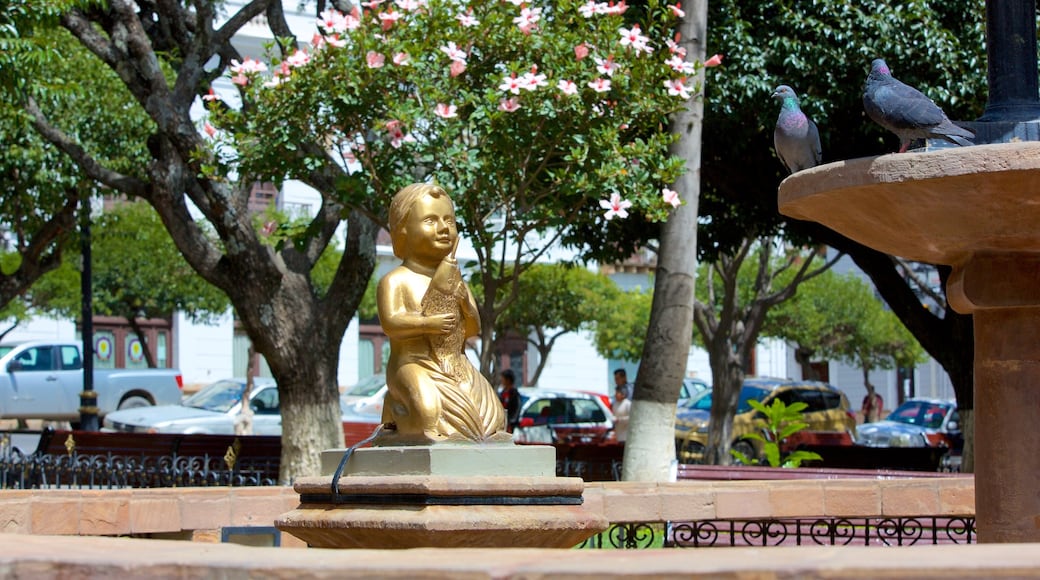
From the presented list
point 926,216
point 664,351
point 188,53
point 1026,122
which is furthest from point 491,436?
point 188,53

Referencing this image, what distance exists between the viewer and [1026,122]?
5652 millimetres

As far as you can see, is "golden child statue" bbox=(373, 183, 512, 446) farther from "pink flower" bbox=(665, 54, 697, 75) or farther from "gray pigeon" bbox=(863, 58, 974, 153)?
"pink flower" bbox=(665, 54, 697, 75)

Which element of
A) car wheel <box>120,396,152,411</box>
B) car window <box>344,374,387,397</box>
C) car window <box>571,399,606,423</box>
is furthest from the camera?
car wheel <box>120,396,152,411</box>

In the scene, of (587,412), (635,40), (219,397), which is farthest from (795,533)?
(219,397)

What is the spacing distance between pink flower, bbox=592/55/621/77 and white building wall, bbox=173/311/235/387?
26933 mm

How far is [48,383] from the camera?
87.4ft

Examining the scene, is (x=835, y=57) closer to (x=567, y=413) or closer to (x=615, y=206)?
(x=615, y=206)

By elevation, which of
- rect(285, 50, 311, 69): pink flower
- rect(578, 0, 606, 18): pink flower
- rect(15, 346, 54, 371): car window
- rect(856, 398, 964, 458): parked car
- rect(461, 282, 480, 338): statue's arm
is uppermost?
rect(578, 0, 606, 18): pink flower

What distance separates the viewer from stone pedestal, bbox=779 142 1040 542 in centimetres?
503

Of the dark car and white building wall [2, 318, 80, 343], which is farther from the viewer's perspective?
white building wall [2, 318, 80, 343]

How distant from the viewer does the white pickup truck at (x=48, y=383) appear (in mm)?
26422

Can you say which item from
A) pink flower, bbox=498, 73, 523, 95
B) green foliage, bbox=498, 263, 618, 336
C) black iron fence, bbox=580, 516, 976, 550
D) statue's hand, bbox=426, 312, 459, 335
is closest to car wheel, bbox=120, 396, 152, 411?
green foliage, bbox=498, 263, 618, 336

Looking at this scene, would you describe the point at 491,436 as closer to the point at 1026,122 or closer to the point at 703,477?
the point at 1026,122

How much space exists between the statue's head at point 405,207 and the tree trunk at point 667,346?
199 inches
